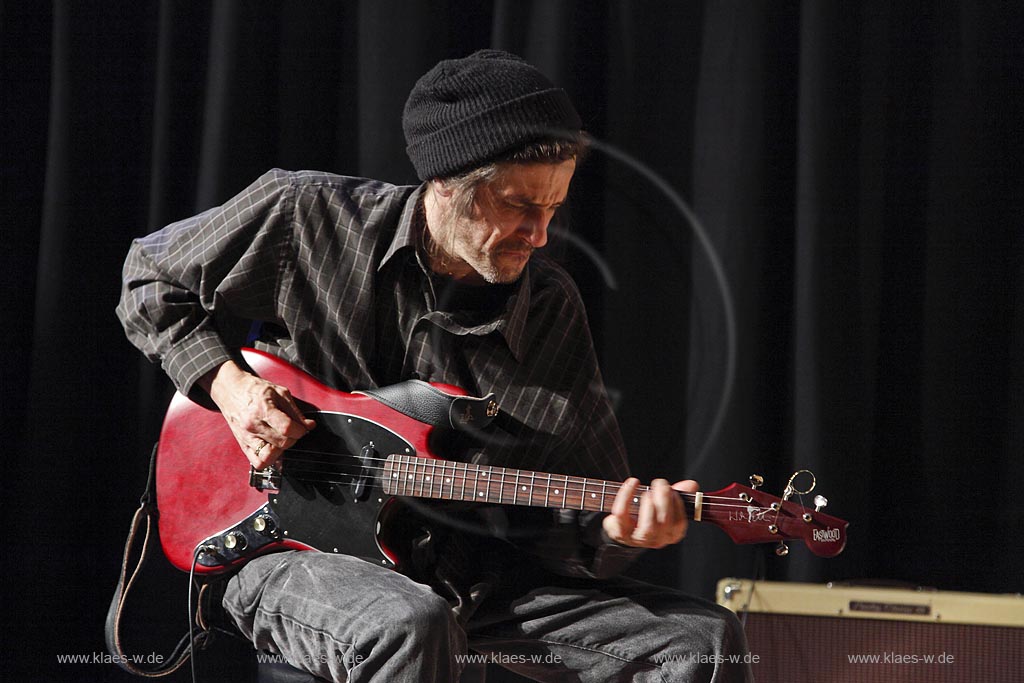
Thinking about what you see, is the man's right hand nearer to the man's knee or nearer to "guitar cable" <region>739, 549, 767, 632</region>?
the man's knee

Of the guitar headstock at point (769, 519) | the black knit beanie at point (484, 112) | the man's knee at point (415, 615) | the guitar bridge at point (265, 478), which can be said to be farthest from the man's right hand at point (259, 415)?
the guitar headstock at point (769, 519)

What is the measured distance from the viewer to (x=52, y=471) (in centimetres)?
193

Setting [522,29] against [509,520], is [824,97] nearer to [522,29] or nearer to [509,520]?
[522,29]

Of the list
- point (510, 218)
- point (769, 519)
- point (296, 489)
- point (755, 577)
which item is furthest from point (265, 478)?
point (755, 577)

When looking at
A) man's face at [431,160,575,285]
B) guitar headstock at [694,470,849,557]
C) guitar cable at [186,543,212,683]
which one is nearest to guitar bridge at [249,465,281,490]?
guitar cable at [186,543,212,683]

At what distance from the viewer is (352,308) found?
142cm

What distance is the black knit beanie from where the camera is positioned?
1317 millimetres

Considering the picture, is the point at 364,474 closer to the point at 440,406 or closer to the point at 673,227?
the point at 440,406

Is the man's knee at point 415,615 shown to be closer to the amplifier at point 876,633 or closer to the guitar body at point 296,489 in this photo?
the guitar body at point 296,489

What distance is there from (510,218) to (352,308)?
10.8 inches

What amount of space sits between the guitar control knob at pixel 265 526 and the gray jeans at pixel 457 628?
38mm

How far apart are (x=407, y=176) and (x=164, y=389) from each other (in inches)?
26.9

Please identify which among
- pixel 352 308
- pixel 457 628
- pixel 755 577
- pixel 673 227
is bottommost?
pixel 755 577

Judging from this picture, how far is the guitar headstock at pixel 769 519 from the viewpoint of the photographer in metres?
1.21
